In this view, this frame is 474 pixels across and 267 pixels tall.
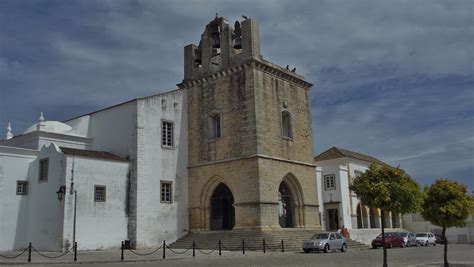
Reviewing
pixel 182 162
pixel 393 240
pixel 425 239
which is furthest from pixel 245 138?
pixel 425 239

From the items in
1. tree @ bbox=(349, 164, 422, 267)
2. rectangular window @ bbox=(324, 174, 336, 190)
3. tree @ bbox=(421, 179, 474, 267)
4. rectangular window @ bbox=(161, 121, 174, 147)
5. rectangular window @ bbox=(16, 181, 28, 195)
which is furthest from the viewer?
rectangular window @ bbox=(324, 174, 336, 190)

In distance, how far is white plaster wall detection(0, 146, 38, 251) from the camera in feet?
81.8

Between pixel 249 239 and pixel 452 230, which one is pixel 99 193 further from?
pixel 452 230

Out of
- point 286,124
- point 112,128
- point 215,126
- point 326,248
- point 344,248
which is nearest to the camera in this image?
point 326,248

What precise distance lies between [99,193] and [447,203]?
17183 millimetres

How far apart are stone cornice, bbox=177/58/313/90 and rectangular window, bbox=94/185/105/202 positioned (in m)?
9.64

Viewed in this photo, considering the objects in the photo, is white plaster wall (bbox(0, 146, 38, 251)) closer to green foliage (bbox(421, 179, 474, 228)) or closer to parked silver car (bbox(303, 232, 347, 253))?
parked silver car (bbox(303, 232, 347, 253))

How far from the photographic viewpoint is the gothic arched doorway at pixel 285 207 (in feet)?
102

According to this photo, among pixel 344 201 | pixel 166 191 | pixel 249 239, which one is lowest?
pixel 249 239

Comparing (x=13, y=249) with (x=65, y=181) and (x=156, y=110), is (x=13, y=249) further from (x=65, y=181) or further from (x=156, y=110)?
(x=156, y=110)

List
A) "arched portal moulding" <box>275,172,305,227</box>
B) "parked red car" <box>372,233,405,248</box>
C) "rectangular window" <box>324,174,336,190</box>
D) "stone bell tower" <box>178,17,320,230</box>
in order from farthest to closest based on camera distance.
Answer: "rectangular window" <box>324,174,336,190</box>, "parked red car" <box>372,233,405,248</box>, "arched portal moulding" <box>275,172,305,227</box>, "stone bell tower" <box>178,17,320,230</box>

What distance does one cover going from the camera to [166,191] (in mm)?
29688

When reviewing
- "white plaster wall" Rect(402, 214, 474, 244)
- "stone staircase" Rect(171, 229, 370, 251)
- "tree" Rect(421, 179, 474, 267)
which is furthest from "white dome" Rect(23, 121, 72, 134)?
"white plaster wall" Rect(402, 214, 474, 244)

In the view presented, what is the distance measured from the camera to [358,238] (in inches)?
1411
